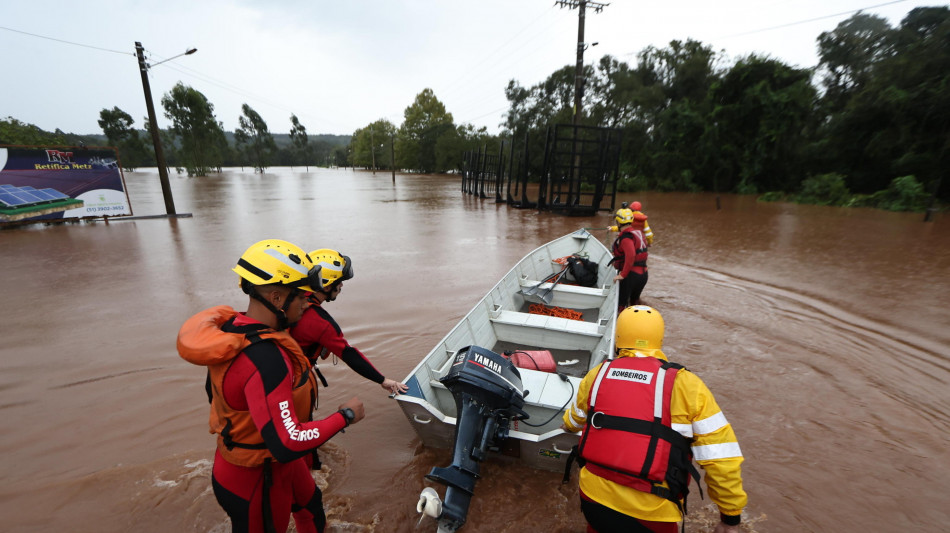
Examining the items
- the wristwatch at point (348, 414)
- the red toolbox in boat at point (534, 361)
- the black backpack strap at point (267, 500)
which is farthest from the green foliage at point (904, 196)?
the black backpack strap at point (267, 500)

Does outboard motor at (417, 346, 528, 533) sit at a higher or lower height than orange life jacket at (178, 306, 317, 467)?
lower

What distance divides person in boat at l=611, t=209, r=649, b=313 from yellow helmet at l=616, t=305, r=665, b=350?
3604 millimetres

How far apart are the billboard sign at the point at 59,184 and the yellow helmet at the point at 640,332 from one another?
18042 mm

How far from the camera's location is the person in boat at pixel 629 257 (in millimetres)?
5352

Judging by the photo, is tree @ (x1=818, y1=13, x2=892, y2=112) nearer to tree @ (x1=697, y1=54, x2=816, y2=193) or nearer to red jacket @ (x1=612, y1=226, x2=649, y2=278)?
tree @ (x1=697, y1=54, x2=816, y2=193)

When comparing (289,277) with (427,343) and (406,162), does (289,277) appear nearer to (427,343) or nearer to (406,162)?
(427,343)

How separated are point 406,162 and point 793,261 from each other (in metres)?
57.9

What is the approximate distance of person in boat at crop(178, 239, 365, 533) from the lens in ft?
4.99

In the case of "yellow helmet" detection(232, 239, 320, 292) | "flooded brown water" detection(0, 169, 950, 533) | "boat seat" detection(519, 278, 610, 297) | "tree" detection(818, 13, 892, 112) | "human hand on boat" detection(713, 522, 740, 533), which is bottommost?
"flooded brown water" detection(0, 169, 950, 533)

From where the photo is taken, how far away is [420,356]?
200 inches

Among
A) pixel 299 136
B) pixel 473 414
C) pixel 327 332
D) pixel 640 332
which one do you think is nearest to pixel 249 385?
pixel 327 332

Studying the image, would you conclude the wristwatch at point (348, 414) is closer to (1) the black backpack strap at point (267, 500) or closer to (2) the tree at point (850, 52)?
(1) the black backpack strap at point (267, 500)

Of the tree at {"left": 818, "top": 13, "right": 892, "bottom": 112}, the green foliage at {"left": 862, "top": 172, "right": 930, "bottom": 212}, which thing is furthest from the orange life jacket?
the tree at {"left": 818, "top": 13, "right": 892, "bottom": 112}

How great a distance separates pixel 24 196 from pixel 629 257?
59.4ft
